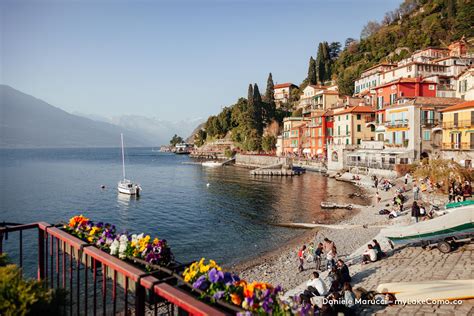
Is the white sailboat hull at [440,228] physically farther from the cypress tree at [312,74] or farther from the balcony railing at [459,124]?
the cypress tree at [312,74]

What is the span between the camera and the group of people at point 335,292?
946cm

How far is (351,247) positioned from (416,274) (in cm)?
897

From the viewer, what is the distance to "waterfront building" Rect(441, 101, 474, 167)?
38.2 meters

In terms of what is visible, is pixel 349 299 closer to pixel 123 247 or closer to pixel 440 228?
pixel 440 228

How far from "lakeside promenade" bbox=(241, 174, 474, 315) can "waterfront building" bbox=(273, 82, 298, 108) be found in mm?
110766

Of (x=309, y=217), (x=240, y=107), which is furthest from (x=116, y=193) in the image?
(x=240, y=107)

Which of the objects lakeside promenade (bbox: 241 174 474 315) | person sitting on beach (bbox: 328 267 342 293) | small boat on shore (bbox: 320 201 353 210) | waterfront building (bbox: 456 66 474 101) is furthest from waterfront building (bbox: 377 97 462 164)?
person sitting on beach (bbox: 328 267 342 293)

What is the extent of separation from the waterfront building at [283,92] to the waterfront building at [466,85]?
79191 mm

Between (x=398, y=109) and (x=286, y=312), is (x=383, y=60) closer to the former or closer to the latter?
(x=398, y=109)

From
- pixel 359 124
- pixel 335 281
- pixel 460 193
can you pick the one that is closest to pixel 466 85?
pixel 359 124

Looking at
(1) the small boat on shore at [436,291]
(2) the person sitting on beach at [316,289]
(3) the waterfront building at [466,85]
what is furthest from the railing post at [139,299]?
(3) the waterfront building at [466,85]

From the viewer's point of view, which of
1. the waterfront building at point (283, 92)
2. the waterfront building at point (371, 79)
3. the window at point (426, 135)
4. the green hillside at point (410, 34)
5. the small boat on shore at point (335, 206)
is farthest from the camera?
the waterfront building at point (283, 92)

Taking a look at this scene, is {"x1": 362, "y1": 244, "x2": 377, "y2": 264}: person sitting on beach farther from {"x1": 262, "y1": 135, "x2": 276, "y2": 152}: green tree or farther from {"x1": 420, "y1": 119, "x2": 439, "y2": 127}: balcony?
{"x1": 262, "y1": 135, "x2": 276, "y2": 152}: green tree

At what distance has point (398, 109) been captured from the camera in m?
50.2
